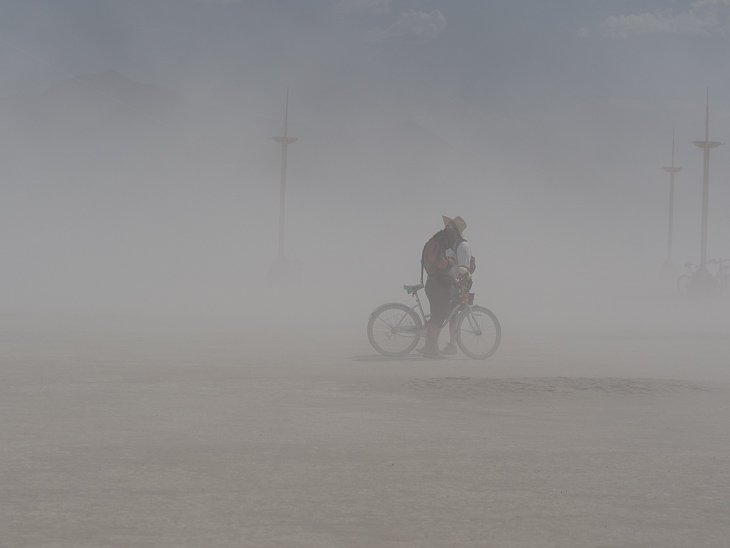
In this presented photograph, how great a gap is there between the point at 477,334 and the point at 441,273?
0.91 metres

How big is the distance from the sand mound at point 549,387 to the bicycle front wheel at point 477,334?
288 cm

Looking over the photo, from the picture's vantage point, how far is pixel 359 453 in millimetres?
6840

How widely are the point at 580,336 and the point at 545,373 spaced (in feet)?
21.0

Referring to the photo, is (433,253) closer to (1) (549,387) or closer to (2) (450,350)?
(2) (450,350)

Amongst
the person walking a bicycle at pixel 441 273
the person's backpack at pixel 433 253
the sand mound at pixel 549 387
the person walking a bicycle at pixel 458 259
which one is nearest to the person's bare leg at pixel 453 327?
the person walking a bicycle at pixel 458 259

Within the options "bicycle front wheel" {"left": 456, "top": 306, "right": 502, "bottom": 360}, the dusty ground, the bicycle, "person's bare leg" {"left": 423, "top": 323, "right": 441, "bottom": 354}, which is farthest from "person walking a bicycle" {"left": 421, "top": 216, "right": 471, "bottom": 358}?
the dusty ground

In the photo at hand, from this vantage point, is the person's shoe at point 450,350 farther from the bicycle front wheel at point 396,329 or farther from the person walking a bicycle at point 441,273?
the bicycle front wheel at point 396,329

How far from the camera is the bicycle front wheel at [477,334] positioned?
13.5m

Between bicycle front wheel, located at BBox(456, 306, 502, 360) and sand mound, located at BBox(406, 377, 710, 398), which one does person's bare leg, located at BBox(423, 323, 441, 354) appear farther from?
sand mound, located at BBox(406, 377, 710, 398)

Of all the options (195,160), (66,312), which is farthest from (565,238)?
(66,312)

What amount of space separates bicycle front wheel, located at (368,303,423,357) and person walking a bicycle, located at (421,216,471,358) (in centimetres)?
22

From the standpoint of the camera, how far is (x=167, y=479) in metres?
5.96

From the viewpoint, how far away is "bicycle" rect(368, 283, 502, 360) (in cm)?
1356

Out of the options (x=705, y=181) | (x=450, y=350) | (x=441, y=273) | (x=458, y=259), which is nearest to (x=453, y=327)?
(x=450, y=350)
